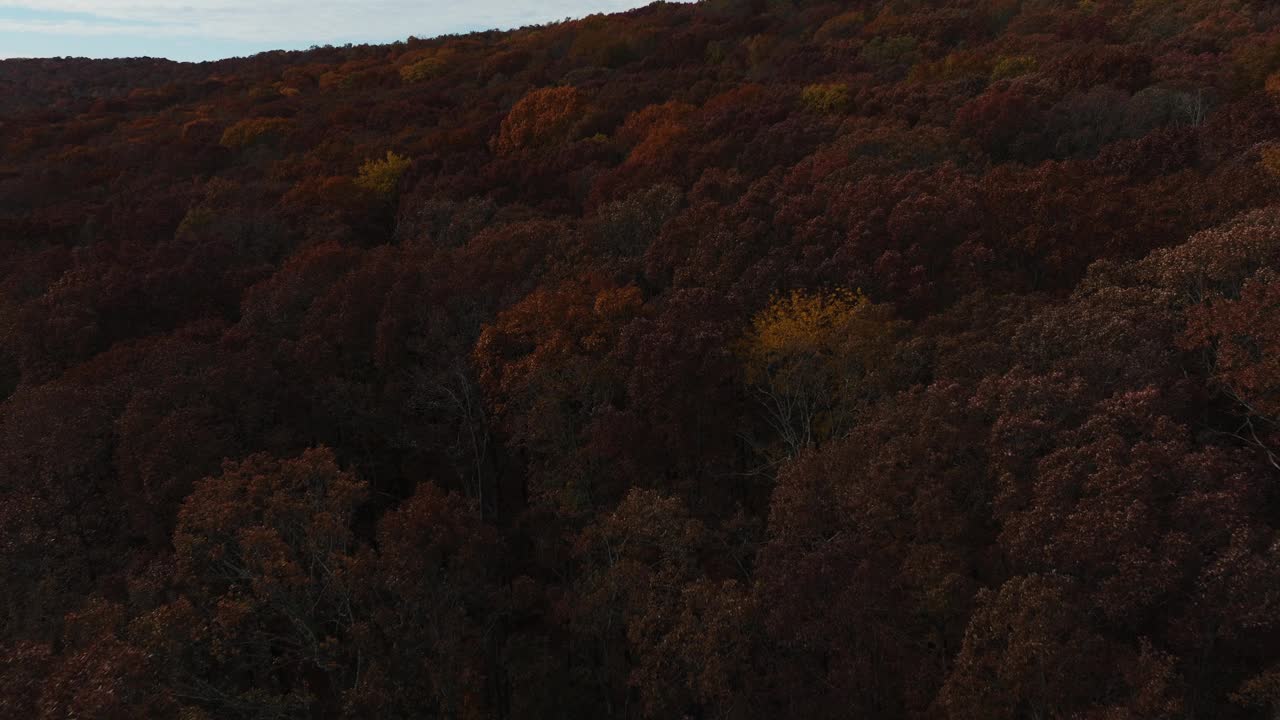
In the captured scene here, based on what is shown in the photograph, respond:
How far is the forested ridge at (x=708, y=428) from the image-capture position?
50.8 ft

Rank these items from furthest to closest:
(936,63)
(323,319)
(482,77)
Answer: (482,77) → (936,63) → (323,319)

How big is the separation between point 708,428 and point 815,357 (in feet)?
15.4

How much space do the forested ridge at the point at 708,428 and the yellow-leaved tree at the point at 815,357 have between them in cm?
17

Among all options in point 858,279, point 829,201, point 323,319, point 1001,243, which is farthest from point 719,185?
point 323,319

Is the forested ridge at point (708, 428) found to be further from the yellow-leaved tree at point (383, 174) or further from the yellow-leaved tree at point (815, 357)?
the yellow-leaved tree at point (383, 174)

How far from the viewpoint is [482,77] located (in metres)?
88.8

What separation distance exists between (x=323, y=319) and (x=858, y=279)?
22.9 metres

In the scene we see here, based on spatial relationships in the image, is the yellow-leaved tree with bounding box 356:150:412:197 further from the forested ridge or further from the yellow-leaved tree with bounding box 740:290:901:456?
the yellow-leaved tree with bounding box 740:290:901:456

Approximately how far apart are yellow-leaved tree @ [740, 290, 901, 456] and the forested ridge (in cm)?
17

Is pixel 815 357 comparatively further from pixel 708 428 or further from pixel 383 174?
pixel 383 174

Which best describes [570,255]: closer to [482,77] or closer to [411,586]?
[411,586]

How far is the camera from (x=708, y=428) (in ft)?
90.1

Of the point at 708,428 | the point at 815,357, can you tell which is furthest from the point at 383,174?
the point at 815,357

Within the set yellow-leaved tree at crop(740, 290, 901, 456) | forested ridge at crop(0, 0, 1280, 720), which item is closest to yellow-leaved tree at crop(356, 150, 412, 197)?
forested ridge at crop(0, 0, 1280, 720)
